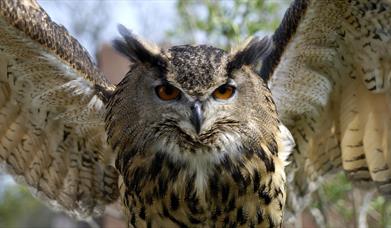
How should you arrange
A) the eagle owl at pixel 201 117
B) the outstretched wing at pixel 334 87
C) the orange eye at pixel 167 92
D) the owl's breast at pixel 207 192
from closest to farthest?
the orange eye at pixel 167 92
the eagle owl at pixel 201 117
the owl's breast at pixel 207 192
the outstretched wing at pixel 334 87

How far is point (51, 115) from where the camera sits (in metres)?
4.27

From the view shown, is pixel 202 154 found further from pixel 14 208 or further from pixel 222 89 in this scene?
pixel 14 208

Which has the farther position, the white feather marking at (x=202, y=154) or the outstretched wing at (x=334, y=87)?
the outstretched wing at (x=334, y=87)

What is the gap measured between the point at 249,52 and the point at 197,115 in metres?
0.63

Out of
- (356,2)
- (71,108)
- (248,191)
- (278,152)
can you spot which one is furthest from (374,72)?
(71,108)

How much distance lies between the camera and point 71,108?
13.7 ft

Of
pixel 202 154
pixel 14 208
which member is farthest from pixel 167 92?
pixel 14 208

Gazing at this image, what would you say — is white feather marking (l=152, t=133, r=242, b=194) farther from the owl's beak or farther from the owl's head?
the owl's beak

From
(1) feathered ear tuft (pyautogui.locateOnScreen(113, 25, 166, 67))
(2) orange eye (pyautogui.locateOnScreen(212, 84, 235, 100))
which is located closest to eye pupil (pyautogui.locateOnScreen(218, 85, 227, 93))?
(2) orange eye (pyautogui.locateOnScreen(212, 84, 235, 100))

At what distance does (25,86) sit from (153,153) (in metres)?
1.37

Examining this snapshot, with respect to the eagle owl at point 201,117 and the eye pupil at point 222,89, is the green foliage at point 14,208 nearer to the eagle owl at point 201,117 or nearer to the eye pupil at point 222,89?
the eagle owl at point 201,117

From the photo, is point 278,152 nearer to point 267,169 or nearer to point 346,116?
point 267,169

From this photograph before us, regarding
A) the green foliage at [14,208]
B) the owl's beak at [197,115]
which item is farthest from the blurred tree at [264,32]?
the green foliage at [14,208]

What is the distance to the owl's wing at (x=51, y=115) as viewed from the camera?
12.2 feet
